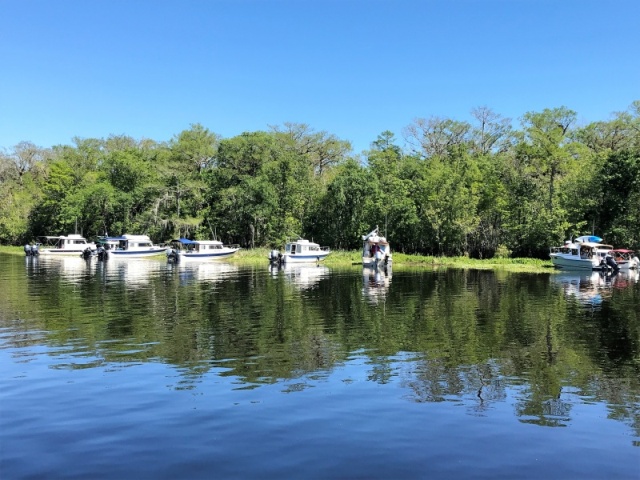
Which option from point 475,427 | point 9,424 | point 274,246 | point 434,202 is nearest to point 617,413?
point 475,427

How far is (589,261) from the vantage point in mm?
47438

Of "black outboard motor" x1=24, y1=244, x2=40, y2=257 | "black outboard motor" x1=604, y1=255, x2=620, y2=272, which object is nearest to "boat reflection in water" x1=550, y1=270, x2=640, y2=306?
"black outboard motor" x1=604, y1=255, x2=620, y2=272

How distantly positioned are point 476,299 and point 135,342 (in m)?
17.4

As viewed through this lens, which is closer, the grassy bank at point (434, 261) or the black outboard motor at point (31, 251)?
the grassy bank at point (434, 261)

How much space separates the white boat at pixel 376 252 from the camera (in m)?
52.0

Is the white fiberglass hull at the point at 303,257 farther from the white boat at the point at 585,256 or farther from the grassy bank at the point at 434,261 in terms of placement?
the white boat at the point at 585,256

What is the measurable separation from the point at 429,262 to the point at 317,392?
158ft

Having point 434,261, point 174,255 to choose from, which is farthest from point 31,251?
point 434,261

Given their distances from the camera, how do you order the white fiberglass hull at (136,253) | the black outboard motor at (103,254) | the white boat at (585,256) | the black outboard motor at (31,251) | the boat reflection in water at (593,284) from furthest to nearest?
the black outboard motor at (31,251) < the white fiberglass hull at (136,253) < the black outboard motor at (103,254) < the white boat at (585,256) < the boat reflection in water at (593,284)

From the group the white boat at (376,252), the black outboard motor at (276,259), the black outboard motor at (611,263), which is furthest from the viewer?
the black outboard motor at (276,259)

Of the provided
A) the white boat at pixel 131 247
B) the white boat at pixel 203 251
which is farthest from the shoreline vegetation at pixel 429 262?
the white boat at pixel 131 247

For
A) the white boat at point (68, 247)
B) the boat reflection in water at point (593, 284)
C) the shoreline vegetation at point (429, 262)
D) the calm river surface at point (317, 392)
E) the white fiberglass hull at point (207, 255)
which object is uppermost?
the white boat at point (68, 247)

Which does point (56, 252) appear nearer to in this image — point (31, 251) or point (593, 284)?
point (31, 251)

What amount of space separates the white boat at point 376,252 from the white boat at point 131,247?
2764 cm
